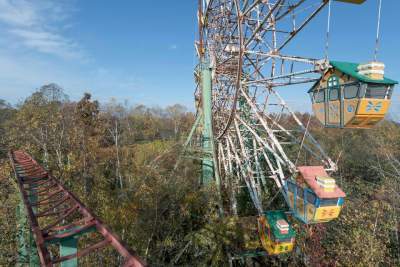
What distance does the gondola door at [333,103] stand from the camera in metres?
4.60

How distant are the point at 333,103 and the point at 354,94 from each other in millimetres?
539

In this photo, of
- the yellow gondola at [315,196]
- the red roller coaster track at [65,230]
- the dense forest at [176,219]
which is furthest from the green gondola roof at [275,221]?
the red roller coaster track at [65,230]

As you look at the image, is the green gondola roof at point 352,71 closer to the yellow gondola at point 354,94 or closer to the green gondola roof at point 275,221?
the yellow gondola at point 354,94

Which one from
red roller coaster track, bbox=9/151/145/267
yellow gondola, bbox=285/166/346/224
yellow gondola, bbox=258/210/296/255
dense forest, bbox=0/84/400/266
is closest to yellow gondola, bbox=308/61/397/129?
yellow gondola, bbox=285/166/346/224

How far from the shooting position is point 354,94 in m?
4.18

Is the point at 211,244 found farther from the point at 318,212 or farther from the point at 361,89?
the point at 361,89

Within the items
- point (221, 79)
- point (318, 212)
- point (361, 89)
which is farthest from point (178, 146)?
point (361, 89)

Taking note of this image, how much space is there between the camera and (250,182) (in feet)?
28.0

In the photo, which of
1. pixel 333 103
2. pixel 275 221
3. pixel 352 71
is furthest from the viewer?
pixel 275 221

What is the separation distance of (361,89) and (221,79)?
6844mm

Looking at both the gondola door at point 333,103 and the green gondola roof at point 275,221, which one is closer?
the gondola door at point 333,103

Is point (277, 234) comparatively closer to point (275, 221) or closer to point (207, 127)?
point (275, 221)

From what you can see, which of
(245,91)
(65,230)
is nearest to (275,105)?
(245,91)

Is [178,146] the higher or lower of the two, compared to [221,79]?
lower
